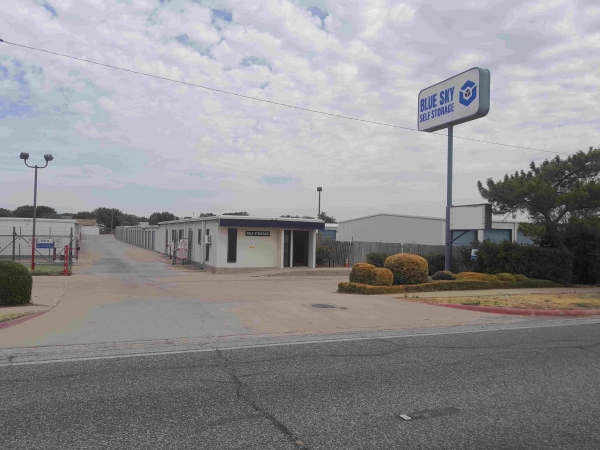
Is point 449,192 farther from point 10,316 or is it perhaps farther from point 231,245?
point 10,316

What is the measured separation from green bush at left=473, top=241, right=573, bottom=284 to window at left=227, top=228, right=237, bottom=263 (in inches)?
485

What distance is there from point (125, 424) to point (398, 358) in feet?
14.5

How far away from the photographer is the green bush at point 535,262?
21375mm

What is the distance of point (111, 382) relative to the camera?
6.05m

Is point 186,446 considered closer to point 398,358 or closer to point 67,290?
point 398,358

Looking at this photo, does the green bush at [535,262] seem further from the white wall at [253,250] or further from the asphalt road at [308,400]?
the asphalt road at [308,400]

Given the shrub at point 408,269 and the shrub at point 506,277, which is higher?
the shrub at point 408,269

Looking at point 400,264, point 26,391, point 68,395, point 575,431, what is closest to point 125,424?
point 68,395

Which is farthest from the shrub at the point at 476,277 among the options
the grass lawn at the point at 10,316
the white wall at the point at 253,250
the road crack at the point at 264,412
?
the grass lawn at the point at 10,316

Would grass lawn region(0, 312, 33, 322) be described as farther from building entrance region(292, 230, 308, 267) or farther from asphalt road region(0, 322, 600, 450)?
building entrance region(292, 230, 308, 267)

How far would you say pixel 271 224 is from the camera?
24891 millimetres

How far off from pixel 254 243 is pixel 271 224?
132cm

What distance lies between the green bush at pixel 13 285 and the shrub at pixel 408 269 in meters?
11.7

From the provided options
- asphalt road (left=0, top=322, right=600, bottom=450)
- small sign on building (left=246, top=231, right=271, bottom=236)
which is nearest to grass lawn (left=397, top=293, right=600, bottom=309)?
asphalt road (left=0, top=322, right=600, bottom=450)
